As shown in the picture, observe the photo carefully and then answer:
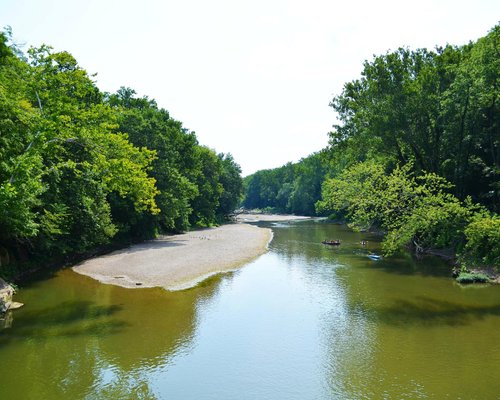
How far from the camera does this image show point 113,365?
15461 millimetres

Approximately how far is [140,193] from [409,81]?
96.1 ft

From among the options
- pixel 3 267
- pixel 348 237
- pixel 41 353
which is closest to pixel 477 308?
pixel 41 353

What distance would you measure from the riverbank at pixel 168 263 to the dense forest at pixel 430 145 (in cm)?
1283

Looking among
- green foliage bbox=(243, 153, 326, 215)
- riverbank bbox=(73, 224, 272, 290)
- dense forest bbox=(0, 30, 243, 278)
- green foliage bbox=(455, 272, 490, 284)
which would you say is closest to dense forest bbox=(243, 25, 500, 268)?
green foliage bbox=(455, 272, 490, 284)

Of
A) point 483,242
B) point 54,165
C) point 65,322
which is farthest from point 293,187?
point 65,322

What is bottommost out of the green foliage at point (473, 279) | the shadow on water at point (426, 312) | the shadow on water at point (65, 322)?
the shadow on water at point (426, 312)

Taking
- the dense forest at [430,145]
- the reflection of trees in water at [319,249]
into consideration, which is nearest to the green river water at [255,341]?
the dense forest at [430,145]

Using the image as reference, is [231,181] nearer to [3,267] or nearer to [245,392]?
[3,267]

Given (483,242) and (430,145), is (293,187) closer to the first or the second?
(430,145)

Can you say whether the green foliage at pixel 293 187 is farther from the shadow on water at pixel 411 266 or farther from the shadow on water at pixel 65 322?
the shadow on water at pixel 65 322

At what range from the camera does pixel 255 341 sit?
60.3ft

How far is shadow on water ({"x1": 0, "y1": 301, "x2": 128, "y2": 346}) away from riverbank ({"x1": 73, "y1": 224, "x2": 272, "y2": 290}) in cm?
537

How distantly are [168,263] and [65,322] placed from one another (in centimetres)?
1551

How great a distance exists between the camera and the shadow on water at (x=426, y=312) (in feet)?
68.9
